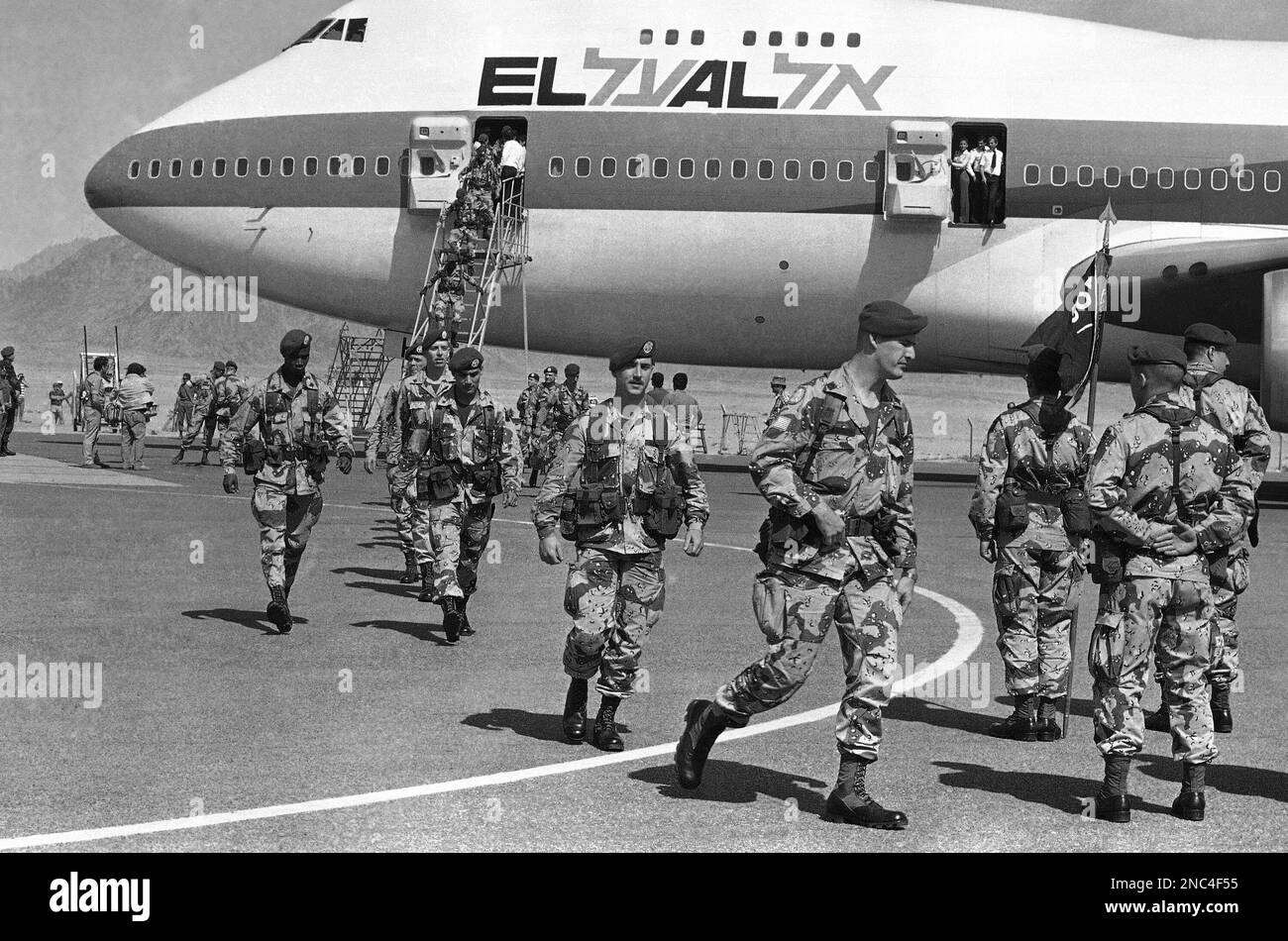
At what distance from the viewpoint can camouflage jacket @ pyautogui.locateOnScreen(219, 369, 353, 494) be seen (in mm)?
11680

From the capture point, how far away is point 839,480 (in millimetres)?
7059

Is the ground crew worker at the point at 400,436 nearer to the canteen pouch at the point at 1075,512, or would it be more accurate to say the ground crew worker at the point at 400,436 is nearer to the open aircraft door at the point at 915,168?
the canteen pouch at the point at 1075,512

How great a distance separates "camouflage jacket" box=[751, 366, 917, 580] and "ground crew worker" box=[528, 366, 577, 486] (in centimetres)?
1821

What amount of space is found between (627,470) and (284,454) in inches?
166

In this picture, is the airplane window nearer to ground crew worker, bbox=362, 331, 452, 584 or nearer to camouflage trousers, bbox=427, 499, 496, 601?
ground crew worker, bbox=362, 331, 452, 584

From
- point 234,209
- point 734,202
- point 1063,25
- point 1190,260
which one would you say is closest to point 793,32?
point 734,202

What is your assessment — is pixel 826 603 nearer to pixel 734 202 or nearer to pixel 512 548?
pixel 512 548

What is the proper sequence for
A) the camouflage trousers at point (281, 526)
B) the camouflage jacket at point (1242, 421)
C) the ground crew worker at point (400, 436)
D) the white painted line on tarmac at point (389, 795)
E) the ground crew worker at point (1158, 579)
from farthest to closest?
the ground crew worker at point (400, 436)
the camouflage trousers at point (281, 526)
the camouflage jacket at point (1242, 421)
the ground crew worker at point (1158, 579)
the white painted line on tarmac at point (389, 795)

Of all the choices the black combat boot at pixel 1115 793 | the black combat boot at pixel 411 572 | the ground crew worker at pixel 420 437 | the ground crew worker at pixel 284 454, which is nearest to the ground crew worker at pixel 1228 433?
the black combat boot at pixel 1115 793

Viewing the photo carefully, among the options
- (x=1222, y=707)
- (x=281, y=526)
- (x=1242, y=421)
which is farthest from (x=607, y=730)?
(x=281, y=526)

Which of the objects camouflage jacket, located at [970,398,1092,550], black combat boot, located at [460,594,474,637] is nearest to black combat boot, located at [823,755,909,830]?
camouflage jacket, located at [970,398,1092,550]

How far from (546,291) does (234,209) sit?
204 inches

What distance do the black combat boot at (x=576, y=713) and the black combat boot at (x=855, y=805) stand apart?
1.75 metres

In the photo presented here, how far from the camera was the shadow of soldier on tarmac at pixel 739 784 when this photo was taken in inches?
281
